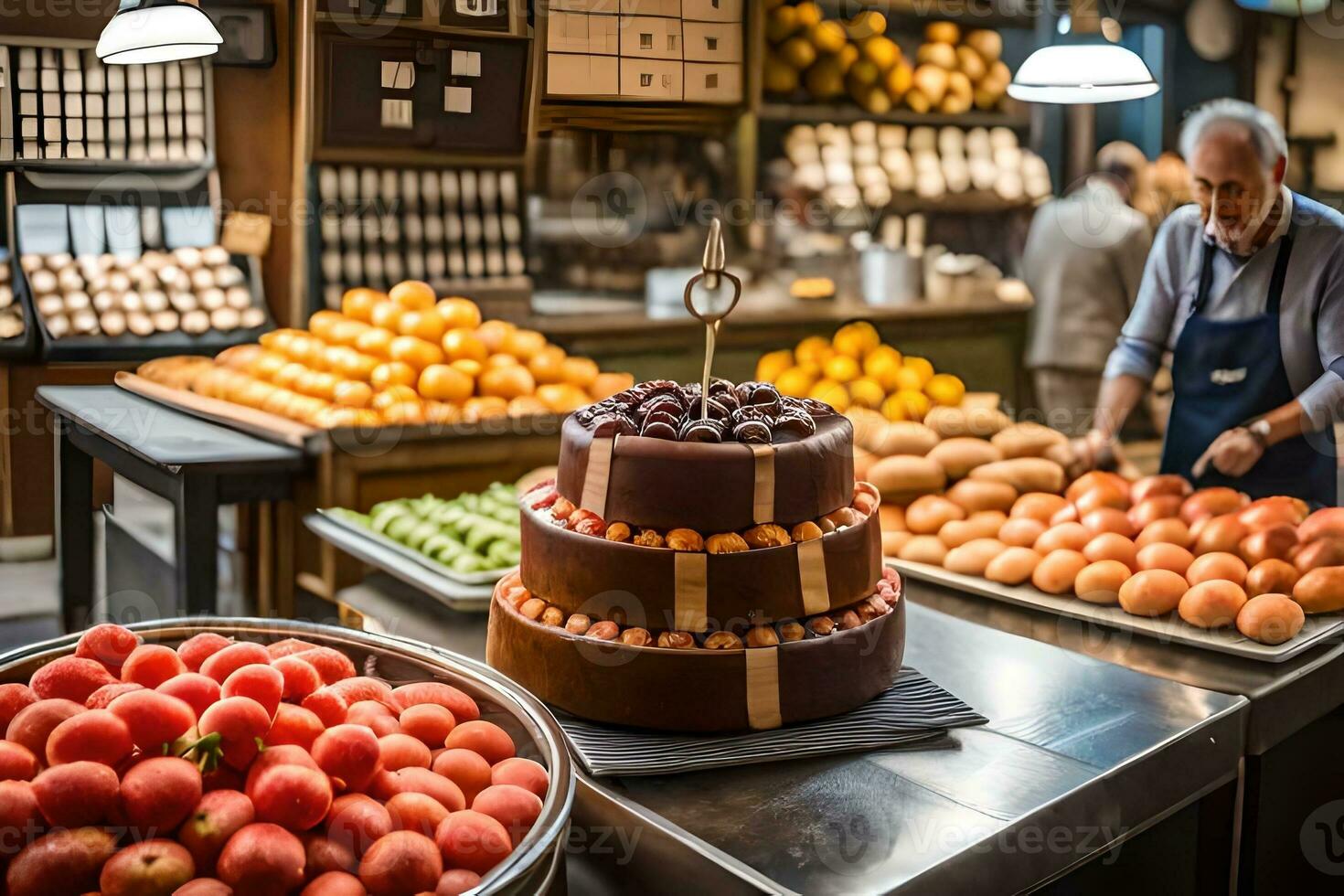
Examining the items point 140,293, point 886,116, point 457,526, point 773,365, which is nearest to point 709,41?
point 457,526

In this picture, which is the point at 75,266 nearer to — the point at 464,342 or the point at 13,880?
the point at 464,342

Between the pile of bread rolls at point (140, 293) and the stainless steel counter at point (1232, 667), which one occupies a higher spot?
the pile of bread rolls at point (140, 293)

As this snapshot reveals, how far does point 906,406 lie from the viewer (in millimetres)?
3967

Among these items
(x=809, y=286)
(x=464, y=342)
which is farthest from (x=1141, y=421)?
(x=464, y=342)

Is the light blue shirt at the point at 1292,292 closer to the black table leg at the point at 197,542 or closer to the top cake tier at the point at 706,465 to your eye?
the top cake tier at the point at 706,465

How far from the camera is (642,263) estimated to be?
500cm

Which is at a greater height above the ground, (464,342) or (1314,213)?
(1314,213)

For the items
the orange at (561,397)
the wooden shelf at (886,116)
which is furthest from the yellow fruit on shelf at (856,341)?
the orange at (561,397)

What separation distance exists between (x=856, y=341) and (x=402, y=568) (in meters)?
2.55

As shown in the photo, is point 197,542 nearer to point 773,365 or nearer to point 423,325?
point 423,325

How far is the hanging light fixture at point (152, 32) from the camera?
70.1 inches

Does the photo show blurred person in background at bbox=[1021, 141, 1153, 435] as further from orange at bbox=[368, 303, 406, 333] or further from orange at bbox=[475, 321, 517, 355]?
orange at bbox=[368, 303, 406, 333]

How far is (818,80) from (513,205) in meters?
2.13

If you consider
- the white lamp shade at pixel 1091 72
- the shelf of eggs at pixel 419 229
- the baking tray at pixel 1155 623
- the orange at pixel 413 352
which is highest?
Answer: the white lamp shade at pixel 1091 72
